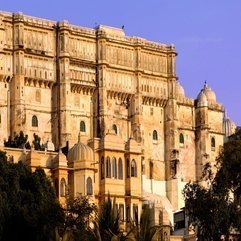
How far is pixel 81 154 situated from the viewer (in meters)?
71.9

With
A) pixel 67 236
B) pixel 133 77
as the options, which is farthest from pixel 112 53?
pixel 67 236

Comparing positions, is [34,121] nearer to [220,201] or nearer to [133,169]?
[133,169]

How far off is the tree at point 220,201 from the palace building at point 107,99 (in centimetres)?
2977

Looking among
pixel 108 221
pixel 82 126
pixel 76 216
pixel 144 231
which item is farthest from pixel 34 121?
pixel 144 231

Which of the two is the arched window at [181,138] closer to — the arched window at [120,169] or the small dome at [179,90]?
the small dome at [179,90]

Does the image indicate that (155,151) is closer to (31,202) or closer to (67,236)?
(31,202)

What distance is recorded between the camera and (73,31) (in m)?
100

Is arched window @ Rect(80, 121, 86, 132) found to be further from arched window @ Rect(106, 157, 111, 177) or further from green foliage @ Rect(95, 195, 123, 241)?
green foliage @ Rect(95, 195, 123, 241)

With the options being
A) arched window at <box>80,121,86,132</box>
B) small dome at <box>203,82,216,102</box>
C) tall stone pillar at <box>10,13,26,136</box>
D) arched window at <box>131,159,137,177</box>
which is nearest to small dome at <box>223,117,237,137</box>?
small dome at <box>203,82,216,102</box>

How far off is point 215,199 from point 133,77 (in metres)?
47.7

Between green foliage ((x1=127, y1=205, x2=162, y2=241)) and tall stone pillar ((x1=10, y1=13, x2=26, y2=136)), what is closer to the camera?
green foliage ((x1=127, y1=205, x2=162, y2=241))

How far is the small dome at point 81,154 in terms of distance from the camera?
7156 centimetres

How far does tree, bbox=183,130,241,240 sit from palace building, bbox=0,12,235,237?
29767 millimetres

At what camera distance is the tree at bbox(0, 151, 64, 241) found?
54.1 meters
